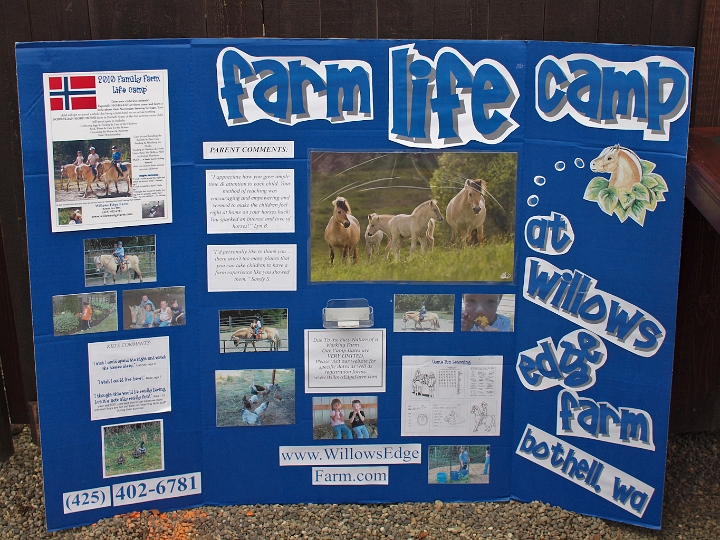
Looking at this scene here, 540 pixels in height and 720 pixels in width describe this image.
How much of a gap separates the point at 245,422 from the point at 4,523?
4.28 feet

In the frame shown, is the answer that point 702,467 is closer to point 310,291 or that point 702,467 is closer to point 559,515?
point 559,515

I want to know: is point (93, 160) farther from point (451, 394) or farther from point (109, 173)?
point (451, 394)

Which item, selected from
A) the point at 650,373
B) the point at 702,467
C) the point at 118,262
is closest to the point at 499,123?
the point at 650,373

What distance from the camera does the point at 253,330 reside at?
333 centimetres

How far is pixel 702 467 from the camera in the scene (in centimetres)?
396

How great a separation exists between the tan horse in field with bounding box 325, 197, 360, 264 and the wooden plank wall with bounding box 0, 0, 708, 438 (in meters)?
0.91

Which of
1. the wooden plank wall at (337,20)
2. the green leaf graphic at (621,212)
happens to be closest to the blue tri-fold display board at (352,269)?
the green leaf graphic at (621,212)

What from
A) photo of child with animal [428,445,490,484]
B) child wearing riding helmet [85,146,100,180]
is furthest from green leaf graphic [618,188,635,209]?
child wearing riding helmet [85,146,100,180]

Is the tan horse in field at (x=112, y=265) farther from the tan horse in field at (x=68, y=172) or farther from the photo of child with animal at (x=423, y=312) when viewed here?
the photo of child with animal at (x=423, y=312)

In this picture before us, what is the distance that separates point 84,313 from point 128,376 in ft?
1.16

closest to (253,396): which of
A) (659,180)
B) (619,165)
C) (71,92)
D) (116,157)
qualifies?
(116,157)

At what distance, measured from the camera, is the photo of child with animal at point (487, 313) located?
131 inches

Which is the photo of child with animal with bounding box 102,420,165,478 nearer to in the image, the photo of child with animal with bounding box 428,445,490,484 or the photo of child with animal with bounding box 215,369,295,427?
the photo of child with animal with bounding box 215,369,295,427

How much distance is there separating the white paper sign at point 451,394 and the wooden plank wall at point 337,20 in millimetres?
1603
